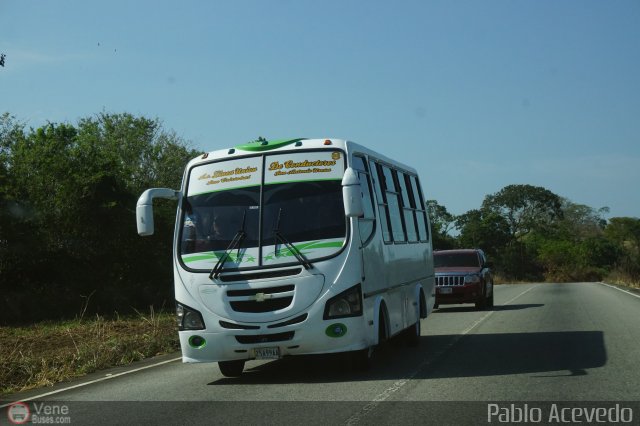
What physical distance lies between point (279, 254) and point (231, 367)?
1927 millimetres

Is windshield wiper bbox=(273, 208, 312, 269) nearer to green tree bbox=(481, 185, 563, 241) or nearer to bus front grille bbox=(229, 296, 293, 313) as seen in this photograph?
bus front grille bbox=(229, 296, 293, 313)

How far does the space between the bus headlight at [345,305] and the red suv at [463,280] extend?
558 inches

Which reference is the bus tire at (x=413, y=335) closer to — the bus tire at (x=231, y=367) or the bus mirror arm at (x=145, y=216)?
the bus tire at (x=231, y=367)

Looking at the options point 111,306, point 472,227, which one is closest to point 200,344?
point 111,306

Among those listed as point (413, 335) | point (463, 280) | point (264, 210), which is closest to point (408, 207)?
point (413, 335)

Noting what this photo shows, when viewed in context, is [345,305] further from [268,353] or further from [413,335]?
[413,335]

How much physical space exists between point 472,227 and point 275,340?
87801 millimetres

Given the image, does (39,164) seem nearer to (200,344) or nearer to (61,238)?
(61,238)

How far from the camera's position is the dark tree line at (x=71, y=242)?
28.7 metres

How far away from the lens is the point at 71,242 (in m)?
30.8

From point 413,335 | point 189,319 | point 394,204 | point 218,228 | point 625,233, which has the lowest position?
point 413,335

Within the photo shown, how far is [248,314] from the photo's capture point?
10055 millimetres

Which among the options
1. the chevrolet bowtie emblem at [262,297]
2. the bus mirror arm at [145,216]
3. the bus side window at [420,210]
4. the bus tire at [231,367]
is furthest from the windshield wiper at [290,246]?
the bus side window at [420,210]

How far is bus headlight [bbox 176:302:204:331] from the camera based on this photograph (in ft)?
33.7
